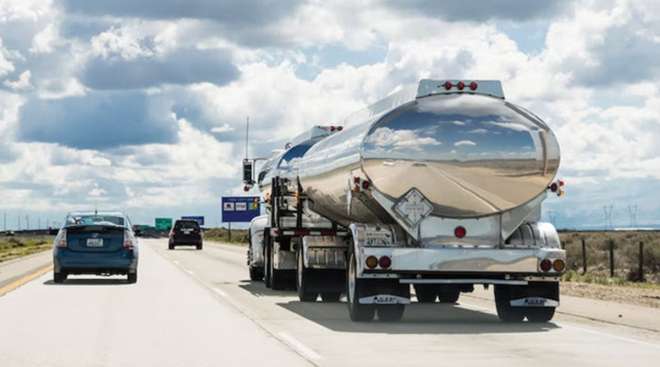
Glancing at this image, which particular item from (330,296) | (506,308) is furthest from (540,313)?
(330,296)

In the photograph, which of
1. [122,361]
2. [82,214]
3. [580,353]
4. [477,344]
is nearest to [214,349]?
[122,361]

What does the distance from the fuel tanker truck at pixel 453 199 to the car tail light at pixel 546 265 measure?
0.01 m

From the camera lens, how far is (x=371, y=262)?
615 inches

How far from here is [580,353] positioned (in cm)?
1248

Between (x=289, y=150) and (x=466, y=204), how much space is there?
9808mm

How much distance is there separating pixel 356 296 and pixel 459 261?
1496mm

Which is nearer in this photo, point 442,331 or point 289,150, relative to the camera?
point 442,331

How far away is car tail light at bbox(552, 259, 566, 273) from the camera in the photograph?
15883 mm

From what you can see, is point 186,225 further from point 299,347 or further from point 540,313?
point 299,347

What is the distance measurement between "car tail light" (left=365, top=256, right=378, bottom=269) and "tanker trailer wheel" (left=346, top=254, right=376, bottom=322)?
367 millimetres

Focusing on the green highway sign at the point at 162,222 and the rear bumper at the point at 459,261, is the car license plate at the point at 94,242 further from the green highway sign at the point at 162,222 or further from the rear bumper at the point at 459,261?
the green highway sign at the point at 162,222

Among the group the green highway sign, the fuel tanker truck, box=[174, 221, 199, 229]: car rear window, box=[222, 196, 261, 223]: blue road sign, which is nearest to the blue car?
the fuel tanker truck

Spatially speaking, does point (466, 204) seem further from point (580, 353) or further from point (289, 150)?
point (289, 150)

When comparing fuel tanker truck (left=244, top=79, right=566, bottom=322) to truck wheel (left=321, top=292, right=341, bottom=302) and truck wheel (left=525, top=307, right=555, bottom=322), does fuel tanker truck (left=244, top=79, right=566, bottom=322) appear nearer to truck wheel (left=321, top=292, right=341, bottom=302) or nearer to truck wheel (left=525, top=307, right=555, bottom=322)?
truck wheel (left=525, top=307, right=555, bottom=322)
